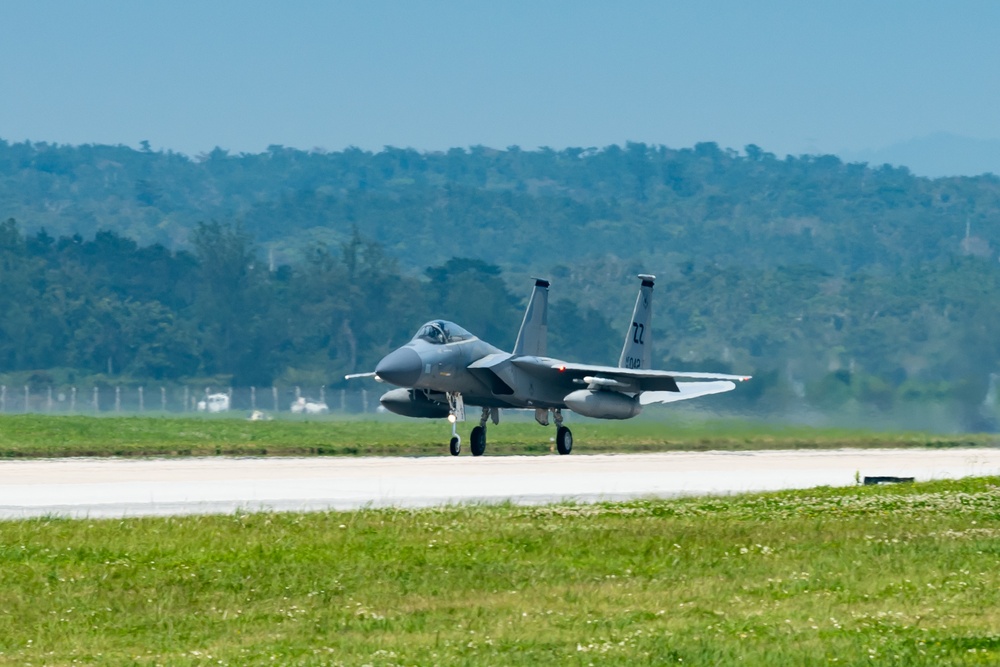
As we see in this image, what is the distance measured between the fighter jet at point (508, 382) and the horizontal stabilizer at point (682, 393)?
0.03 metres

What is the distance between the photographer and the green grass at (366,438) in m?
40.5

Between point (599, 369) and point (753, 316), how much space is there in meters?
100

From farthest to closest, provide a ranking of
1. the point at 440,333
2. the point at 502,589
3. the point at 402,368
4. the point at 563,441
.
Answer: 1. the point at 563,441
2. the point at 440,333
3. the point at 402,368
4. the point at 502,589

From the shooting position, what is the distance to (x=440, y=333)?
39000 millimetres

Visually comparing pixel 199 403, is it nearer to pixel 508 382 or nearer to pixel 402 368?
pixel 508 382

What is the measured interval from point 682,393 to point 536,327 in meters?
4.26

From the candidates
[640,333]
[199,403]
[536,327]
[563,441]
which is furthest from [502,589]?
[199,403]

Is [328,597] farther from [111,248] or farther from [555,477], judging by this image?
[111,248]

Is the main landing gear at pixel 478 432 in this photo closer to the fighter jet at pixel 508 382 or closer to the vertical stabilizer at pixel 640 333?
the fighter jet at pixel 508 382

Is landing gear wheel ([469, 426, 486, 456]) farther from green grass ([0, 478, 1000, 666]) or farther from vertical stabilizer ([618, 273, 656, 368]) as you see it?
green grass ([0, 478, 1000, 666])

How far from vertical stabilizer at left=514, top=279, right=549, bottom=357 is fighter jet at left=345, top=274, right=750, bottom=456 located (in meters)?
0.02

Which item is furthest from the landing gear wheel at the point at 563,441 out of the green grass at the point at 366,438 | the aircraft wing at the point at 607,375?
the green grass at the point at 366,438

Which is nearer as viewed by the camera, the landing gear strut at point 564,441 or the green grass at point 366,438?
the green grass at point 366,438

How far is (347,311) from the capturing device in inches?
4835
